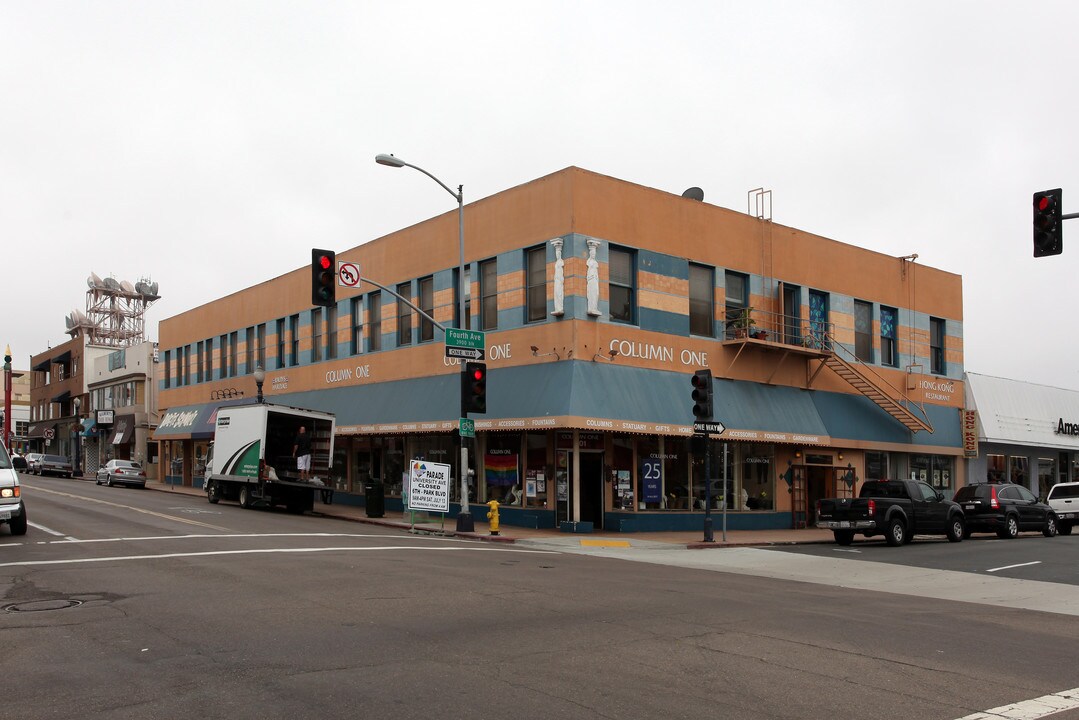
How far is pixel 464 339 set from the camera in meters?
24.0

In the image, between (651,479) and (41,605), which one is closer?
(41,605)

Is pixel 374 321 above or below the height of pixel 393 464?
above

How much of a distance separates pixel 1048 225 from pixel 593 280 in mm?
12081

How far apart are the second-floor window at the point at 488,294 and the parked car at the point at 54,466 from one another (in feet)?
150

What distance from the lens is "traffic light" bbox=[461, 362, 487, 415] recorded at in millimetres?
23250

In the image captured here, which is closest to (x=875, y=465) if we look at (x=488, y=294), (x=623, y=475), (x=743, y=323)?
(x=743, y=323)

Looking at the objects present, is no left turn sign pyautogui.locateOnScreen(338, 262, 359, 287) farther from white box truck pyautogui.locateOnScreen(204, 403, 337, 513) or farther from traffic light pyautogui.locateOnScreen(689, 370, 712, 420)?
traffic light pyautogui.locateOnScreen(689, 370, 712, 420)

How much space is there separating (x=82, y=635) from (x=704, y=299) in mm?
→ 22615

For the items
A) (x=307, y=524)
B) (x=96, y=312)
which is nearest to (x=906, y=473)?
(x=307, y=524)

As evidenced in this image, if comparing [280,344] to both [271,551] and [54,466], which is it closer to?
[271,551]

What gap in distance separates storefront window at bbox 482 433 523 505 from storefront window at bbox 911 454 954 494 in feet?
57.6

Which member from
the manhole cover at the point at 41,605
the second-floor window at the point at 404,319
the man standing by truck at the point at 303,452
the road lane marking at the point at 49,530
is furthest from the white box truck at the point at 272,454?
the manhole cover at the point at 41,605

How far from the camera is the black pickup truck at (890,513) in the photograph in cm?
2381

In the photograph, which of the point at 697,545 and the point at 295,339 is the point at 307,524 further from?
the point at 295,339
